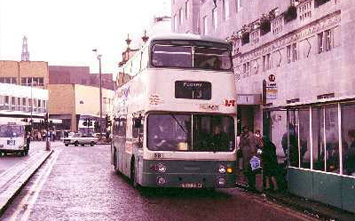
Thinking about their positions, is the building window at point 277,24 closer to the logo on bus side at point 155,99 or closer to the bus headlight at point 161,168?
the logo on bus side at point 155,99

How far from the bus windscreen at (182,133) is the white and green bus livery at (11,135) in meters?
25.8

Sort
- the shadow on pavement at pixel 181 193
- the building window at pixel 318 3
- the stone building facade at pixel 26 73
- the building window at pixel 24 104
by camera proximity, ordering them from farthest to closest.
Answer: the stone building facade at pixel 26 73
the building window at pixel 24 104
the building window at pixel 318 3
the shadow on pavement at pixel 181 193

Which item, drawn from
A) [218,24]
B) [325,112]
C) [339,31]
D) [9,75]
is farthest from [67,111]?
[325,112]

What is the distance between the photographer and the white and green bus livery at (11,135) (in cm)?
3875

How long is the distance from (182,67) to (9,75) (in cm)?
10111

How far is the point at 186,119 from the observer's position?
1505 cm

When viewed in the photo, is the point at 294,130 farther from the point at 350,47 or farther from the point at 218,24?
the point at 218,24

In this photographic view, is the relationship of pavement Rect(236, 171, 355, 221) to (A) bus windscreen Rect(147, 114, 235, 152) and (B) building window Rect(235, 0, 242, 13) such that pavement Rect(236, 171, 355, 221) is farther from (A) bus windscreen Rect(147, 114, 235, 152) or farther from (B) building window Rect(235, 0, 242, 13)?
(B) building window Rect(235, 0, 242, 13)

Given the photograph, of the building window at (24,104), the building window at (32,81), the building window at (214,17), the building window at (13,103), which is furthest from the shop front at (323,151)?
the building window at (32,81)

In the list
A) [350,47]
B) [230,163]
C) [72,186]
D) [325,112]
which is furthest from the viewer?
[350,47]

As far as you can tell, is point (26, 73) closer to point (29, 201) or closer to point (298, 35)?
point (298, 35)

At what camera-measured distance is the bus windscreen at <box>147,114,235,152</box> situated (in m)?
15.0

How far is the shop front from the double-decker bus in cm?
156

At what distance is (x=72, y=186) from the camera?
723 inches
